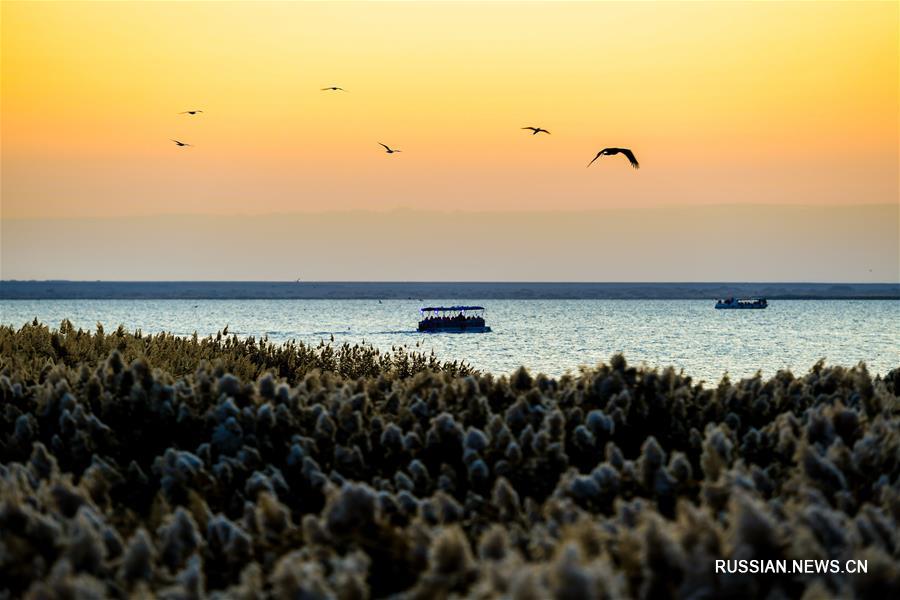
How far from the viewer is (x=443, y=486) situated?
7121 millimetres

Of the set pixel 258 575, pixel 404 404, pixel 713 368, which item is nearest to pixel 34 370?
pixel 404 404

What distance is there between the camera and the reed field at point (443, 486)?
15.6ft

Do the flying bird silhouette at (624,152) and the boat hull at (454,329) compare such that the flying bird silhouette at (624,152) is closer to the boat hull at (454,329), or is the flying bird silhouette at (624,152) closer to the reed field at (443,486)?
the reed field at (443,486)

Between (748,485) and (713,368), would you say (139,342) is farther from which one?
(713,368)

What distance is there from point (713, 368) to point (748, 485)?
2440 inches

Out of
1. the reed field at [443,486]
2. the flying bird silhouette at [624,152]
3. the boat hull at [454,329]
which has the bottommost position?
the boat hull at [454,329]

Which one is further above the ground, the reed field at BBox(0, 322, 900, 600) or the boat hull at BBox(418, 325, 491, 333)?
the reed field at BBox(0, 322, 900, 600)

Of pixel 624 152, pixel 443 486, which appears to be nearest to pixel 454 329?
pixel 624 152

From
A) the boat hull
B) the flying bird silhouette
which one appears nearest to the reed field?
the flying bird silhouette

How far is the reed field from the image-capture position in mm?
4770

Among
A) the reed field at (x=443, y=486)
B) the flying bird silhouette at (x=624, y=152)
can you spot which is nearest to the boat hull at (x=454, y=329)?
the flying bird silhouette at (x=624, y=152)

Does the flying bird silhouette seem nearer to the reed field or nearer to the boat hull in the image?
the reed field

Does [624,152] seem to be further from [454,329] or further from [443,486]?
[454,329]

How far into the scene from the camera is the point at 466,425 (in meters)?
8.68
